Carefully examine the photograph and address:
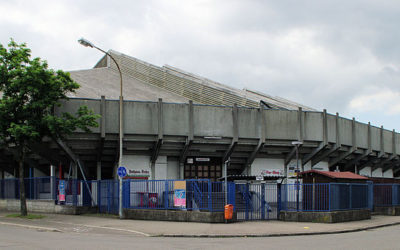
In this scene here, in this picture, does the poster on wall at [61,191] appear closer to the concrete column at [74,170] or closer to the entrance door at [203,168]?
the concrete column at [74,170]

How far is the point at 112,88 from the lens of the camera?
39.9 m

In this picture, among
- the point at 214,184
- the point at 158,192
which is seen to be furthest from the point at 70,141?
the point at 214,184

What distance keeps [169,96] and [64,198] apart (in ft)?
48.1

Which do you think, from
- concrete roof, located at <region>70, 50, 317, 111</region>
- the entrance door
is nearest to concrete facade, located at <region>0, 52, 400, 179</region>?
concrete roof, located at <region>70, 50, 317, 111</region>

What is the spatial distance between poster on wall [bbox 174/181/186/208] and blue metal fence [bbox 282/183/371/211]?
5.30m

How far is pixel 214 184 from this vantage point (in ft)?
75.2

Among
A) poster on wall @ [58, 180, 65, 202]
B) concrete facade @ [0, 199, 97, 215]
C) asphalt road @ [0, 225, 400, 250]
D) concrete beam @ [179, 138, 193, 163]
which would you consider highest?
concrete beam @ [179, 138, 193, 163]

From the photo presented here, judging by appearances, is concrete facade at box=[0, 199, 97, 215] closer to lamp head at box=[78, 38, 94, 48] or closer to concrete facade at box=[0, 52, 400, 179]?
concrete facade at box=[0, 52, 400, 179]

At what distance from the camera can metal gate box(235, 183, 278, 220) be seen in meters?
24.6

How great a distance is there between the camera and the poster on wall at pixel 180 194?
76.4 ft

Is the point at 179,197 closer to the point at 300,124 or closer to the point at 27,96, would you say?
the point at 27,96

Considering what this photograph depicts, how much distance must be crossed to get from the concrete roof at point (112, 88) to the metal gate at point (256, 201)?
14.1 meters

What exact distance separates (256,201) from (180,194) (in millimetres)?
4228

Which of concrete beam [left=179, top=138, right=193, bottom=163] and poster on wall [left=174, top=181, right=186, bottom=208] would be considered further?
concrete beam [left=179, top=138, right=193, bottom=163]
